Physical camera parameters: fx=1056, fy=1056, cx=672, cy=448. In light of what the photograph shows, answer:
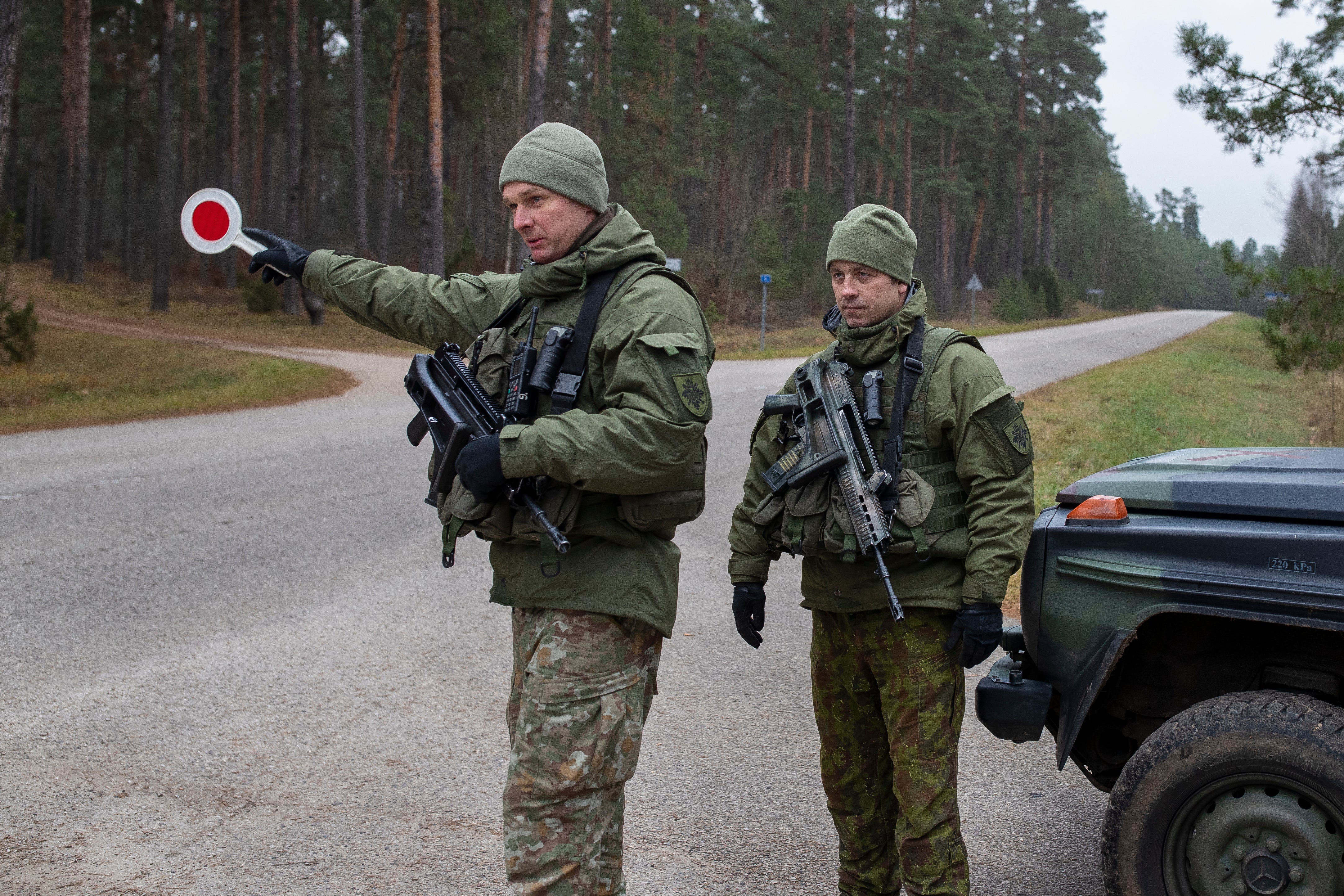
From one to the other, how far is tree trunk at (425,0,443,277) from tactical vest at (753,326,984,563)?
23.6 meters

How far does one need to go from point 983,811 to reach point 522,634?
79.6 inches

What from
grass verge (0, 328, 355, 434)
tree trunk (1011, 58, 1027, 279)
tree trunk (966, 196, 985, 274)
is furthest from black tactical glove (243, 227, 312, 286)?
tree trunk (966, 196, 985, 274)

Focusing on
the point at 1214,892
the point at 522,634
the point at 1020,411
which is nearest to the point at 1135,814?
the point at 1214,892

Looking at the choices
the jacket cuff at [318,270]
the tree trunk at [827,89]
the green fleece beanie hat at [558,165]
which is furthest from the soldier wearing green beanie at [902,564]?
the tree trunk at [827,89]

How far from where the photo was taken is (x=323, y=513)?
820 centimetres

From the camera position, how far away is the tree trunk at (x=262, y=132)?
126 feet

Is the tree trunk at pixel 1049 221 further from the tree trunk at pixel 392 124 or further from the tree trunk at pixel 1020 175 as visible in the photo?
the tree trunk at pixel 392 124

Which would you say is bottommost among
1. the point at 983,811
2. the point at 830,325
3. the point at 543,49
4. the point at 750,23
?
the point at 983,811

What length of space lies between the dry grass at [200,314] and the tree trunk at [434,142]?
270 centimetres

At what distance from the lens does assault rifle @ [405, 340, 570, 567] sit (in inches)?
99.3

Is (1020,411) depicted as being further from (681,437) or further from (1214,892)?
(1214,892)

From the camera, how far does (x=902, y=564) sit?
2852mm

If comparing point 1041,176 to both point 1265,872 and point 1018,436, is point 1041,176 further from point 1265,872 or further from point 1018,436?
point 1265,872

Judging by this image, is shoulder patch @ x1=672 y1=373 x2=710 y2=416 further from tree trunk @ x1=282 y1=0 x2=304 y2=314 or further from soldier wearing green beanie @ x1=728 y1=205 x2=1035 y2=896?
tree trunk @ x1=282 y1=0 x2=304 y2=314
